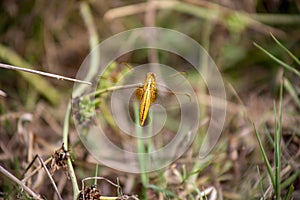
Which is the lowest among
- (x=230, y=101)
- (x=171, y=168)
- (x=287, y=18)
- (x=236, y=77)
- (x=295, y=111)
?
(x=171, y=168)

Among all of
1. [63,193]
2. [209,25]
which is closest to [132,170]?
[63,193]

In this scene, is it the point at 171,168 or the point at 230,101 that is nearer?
the point at 171,168

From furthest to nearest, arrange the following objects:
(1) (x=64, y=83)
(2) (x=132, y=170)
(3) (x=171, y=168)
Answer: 1. (1) (x=64, y=83)
2. (2) (x=132, y=170)
3. (3) (x=171, y=168)

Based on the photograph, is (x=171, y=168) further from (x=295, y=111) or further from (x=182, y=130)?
(x=295, y=111)

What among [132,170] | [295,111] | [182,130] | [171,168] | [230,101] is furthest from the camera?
[230,101]

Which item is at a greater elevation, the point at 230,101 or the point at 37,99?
the point at 37,99

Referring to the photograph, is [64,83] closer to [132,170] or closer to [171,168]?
[132,170]

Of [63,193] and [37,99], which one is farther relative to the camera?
[37,99]

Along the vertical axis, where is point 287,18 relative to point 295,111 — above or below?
above

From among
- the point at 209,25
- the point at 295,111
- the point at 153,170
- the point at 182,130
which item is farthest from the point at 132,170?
the point at 209,25
